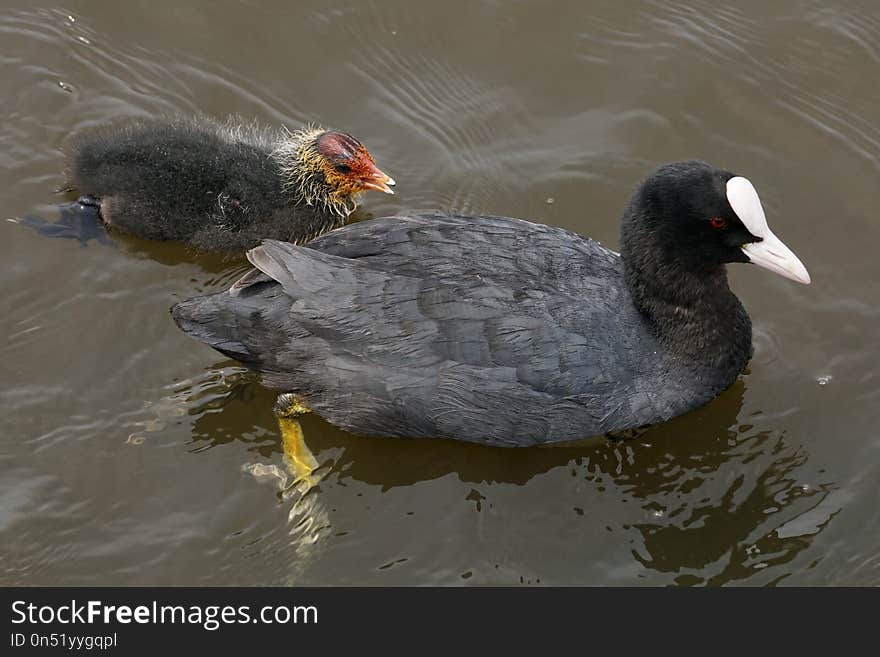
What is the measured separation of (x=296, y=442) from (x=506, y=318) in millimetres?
1273

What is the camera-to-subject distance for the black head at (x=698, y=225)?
216 inches

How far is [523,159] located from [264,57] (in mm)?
1831

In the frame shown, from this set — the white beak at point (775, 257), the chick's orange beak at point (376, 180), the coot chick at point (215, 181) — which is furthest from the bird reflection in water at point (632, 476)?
the chick's orange beak at point (376, 180)

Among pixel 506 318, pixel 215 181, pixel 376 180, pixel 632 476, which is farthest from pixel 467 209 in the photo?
pixel 632 476

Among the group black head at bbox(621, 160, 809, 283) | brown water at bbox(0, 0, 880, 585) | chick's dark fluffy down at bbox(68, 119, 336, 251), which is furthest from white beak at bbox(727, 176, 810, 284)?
chick's dark fluffy down at bbox(68, 119, 336, 251)

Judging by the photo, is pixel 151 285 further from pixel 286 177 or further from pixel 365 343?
pixel 365 343

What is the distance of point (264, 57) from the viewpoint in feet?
25.3

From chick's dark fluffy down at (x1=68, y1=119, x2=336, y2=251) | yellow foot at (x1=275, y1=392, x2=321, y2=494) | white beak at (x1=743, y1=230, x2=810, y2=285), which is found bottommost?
yellow foot at (x1=275, y1=392, x2=321, y2=494)

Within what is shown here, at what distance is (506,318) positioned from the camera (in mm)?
5410

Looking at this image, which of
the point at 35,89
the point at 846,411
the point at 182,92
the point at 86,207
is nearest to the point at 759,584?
the point at 846,411

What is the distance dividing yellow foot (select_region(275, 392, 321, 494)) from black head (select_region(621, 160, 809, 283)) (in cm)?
176

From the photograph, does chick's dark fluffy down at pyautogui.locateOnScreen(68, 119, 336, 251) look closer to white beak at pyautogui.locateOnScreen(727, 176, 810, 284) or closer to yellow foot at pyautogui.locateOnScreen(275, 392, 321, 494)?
yellow foot at pyautogui.locateOnScreen(275, 392, 321, 494)

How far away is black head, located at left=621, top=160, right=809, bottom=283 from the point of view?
5492mm

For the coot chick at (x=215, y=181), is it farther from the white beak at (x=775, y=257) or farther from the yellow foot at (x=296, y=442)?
the white beak at (x=775, y=257)
